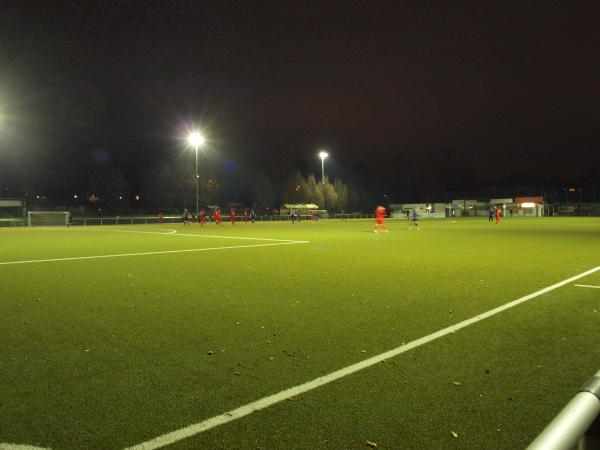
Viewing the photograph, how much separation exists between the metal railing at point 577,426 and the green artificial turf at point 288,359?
4.39ft

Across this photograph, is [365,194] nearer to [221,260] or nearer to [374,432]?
[221,260]

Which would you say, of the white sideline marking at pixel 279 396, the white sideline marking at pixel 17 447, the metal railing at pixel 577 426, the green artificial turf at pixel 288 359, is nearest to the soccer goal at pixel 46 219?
the green artificial turf at pixel 288 359

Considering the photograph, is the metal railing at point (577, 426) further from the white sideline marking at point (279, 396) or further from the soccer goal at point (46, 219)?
the soccer goal at point (46, 219)

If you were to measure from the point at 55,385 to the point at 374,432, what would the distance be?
9.20ft

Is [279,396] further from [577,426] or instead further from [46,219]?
[46,219]

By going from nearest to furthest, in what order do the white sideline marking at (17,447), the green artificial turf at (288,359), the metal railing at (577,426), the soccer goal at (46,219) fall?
1. the metal railing at (577,426)
2. the white sideline marking at (17,447)
3. the green artificial turf at (288,359)
4. the soccer goal at (46,219)

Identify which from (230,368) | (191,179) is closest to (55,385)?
(230,368)

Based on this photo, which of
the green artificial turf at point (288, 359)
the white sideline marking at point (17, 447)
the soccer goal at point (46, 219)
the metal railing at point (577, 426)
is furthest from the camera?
the soccer goal at point (46, 219)

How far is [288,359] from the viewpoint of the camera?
4797 mm

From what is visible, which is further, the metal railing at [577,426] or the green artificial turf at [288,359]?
the green artificial turf at [288,359]

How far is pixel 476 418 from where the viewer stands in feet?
11.3

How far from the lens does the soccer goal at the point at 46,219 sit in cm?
4741

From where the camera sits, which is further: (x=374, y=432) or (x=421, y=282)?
(x=421, y=282)

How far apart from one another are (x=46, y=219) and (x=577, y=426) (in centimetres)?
5429
